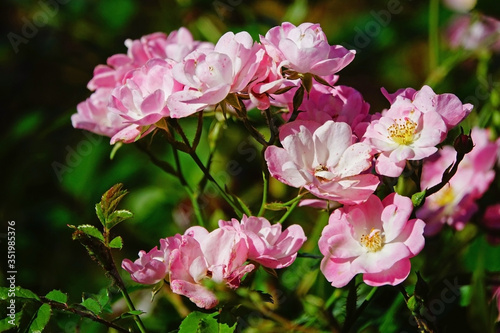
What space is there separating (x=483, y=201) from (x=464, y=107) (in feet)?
1.13

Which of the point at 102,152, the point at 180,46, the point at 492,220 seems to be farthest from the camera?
the point at 102,152

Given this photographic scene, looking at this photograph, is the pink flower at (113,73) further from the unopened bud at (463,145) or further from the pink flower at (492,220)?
the pink flower at (492,220)

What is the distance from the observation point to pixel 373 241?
2.06ft

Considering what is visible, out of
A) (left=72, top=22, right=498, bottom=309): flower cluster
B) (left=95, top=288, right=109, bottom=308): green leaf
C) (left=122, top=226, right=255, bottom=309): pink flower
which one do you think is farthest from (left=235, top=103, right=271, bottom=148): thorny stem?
(left=95, top=288, right=109, bottom=308): green leaf

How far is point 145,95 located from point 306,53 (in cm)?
17

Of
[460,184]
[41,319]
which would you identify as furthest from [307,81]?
[460,184]

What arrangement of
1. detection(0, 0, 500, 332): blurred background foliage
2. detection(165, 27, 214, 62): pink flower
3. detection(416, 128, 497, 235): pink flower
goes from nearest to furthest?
1. detection(165, 27, 214, 62): pink flower
2. detection(416, 128, 497, 235): pink flower
3. detection(0, 0, 500, 332): blurred background foliage

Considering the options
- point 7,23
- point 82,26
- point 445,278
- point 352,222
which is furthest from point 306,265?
point 7,23

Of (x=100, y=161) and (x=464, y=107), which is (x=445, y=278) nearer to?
(x=464, y=107)

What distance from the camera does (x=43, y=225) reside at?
1329 mm

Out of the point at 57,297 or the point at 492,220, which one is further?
the point at 492,220

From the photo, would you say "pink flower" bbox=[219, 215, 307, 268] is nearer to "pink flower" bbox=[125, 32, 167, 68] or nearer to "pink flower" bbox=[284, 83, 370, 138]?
"pink flower" bbox=[284, 83, 370, 138]

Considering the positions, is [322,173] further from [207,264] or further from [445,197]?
[445,197]

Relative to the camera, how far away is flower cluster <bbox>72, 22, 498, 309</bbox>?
60cm
